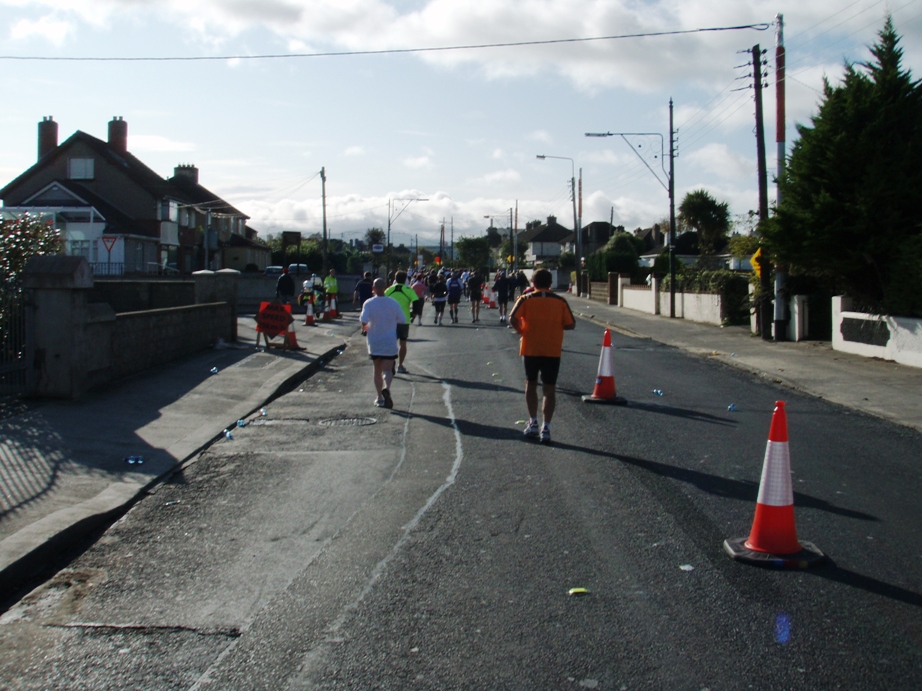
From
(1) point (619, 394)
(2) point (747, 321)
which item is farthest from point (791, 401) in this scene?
(2) point (747, 321)

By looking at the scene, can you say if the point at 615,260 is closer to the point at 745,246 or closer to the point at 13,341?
the point at 745,246

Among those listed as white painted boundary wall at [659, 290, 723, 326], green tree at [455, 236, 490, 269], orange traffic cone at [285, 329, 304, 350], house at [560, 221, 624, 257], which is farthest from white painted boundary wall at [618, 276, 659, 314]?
green tree at [455, 236, 490, 269]

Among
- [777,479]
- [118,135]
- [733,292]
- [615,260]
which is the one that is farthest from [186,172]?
[777,479]

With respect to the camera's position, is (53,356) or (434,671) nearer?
(434,671)

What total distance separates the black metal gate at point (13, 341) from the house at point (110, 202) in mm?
35249

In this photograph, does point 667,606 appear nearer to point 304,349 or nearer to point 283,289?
point 304,349

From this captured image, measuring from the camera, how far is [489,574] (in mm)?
5191

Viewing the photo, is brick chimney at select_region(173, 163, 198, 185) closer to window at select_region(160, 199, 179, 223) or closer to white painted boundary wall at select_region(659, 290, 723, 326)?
window at select_region(160, 199, 179, 223)

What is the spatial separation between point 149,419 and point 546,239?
11136 centimetres

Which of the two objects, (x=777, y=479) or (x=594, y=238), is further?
(x=594, y=238)

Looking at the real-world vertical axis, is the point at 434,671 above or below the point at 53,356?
below

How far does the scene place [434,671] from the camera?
3957 mm

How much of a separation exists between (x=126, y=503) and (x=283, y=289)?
19.3 m

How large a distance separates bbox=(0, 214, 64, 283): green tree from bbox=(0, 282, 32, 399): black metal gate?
2.41 ft
